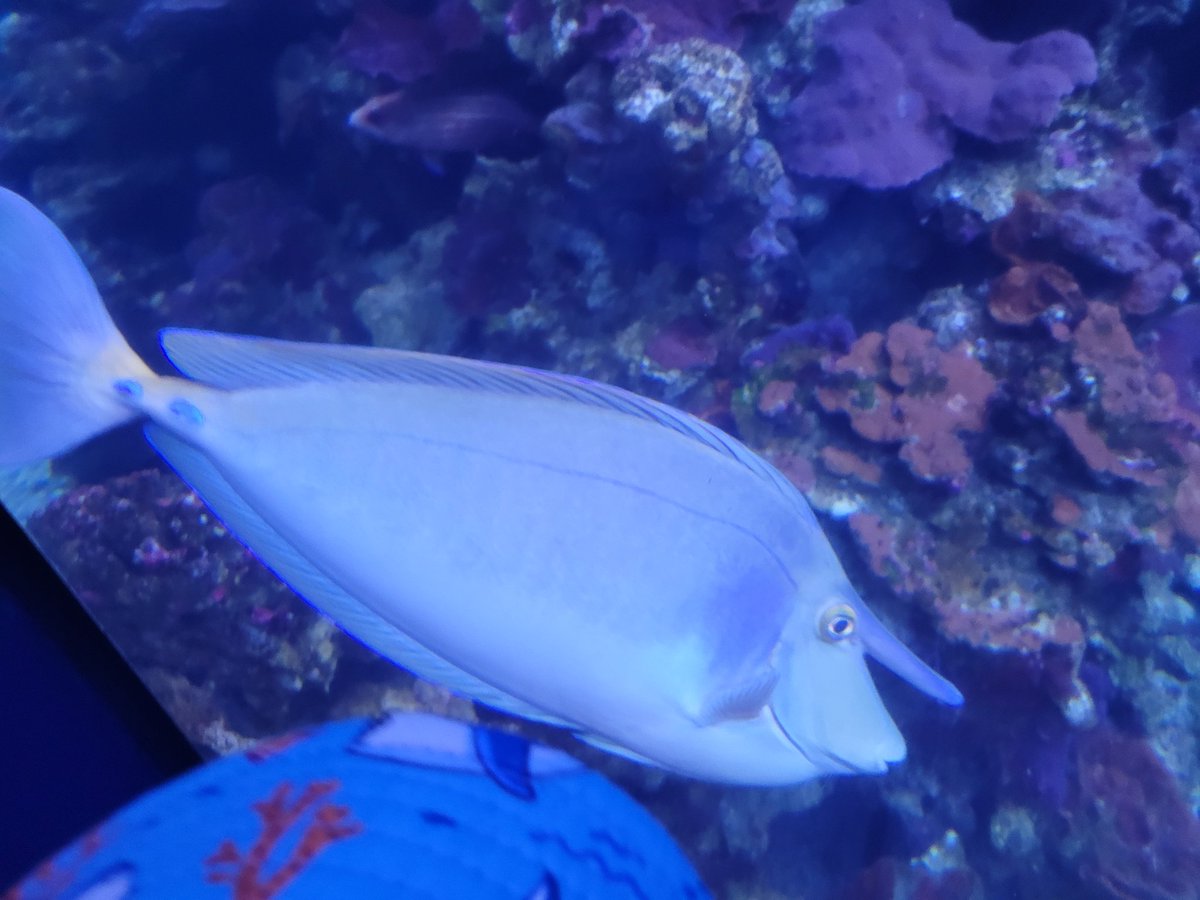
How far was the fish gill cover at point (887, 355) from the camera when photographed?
2740 mm

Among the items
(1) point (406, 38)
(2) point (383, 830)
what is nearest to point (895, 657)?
(2) point (383, 830)

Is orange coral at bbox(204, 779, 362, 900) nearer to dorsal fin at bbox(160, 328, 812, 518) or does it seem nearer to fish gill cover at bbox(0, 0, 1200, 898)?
dorsal fin at bbox(160, 328, 812, 518)

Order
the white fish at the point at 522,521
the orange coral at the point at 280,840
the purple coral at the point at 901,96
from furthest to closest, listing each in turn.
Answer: the purple coral at the point at 901,96, the white fish at the point at 522,521, the orange coral at the point at 280,840

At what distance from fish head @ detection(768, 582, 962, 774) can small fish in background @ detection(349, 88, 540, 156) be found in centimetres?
286

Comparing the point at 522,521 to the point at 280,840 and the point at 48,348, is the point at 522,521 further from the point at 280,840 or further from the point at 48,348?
the point at 48,348

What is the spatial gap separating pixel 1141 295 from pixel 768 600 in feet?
9.01

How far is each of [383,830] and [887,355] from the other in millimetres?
2652

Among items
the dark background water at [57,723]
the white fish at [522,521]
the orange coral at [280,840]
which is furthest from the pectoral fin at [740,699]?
the dark background water at [57,723]

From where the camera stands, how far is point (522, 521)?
1039mm

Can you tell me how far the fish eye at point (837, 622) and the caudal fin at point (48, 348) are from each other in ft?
3.74

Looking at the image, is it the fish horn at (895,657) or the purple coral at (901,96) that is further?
the purple coral at (901,96)

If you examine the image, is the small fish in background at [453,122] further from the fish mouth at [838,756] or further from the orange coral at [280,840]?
the orange coral at [280,840]

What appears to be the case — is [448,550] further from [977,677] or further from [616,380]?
[977,677]

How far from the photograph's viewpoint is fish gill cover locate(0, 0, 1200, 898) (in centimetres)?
274
